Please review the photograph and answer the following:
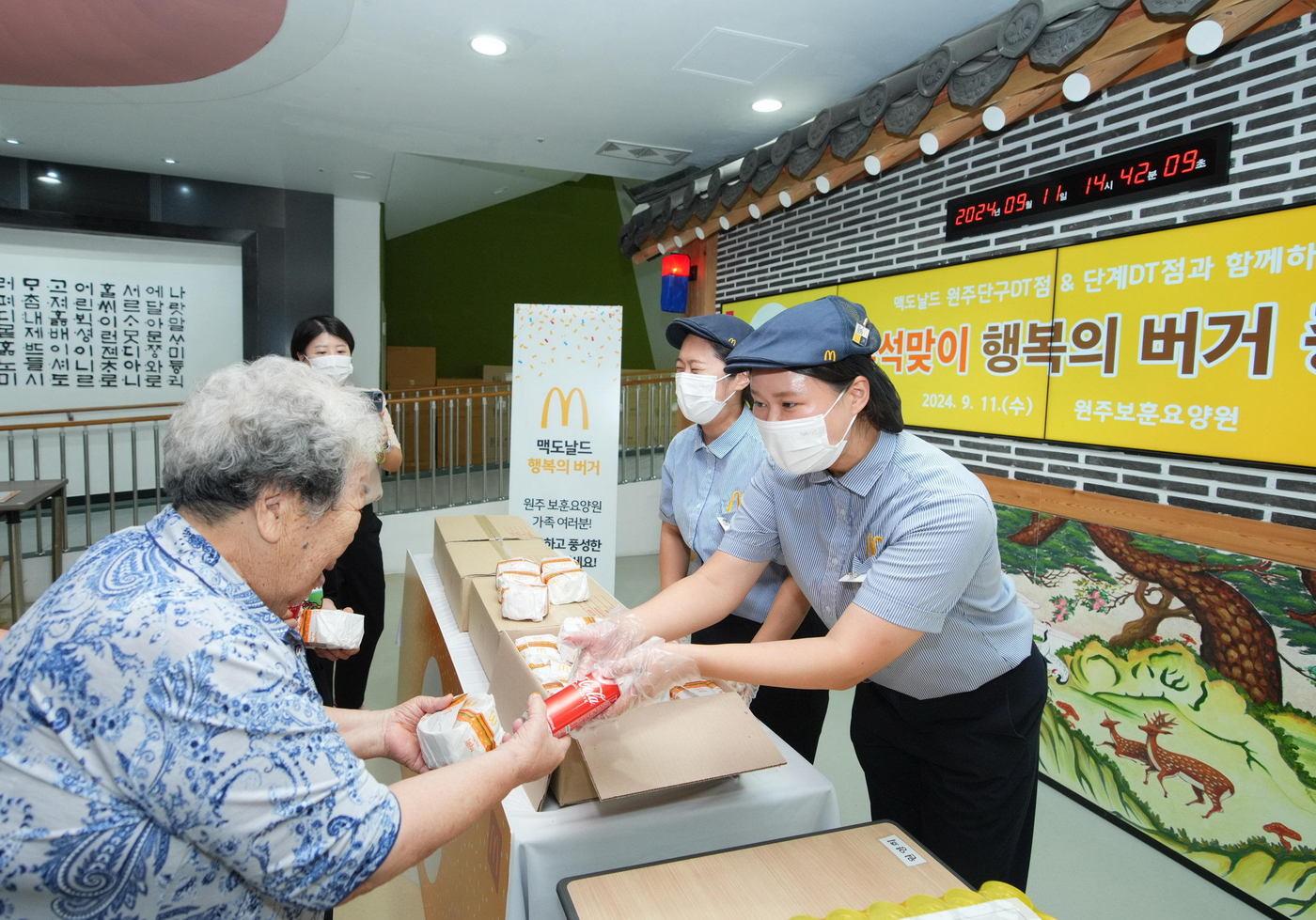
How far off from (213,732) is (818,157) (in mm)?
4236

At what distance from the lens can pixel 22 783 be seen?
74 centimetres

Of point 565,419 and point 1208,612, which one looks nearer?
point 1208,612

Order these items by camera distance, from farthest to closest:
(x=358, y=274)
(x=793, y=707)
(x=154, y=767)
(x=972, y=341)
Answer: (x=358, y=274)
(x=972, y=341)
(x=793, y=707)
(x=154, y=767)

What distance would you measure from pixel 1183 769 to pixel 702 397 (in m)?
2.01

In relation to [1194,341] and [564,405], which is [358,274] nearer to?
[564,405]

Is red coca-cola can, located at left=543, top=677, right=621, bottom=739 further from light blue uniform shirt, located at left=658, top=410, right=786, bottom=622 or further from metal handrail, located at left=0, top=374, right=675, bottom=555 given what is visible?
metal handrail, located at left=0, top=374, right=675, bottom=555

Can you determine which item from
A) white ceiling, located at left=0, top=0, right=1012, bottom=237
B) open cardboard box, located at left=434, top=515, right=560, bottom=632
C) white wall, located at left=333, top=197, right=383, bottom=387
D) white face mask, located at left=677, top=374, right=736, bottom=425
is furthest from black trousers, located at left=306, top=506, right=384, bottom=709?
white wall, located at left=333, top=197, right=383, bottom=387

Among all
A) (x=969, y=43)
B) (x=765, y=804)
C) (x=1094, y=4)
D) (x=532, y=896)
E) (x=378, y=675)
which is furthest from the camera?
(x=378, y=675)

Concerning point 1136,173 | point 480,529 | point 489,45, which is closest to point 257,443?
point 480,529

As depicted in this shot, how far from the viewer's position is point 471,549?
2371 millimetres

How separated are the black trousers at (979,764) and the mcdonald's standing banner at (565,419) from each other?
3.04 m

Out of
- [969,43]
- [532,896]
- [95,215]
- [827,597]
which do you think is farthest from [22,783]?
[95,215]

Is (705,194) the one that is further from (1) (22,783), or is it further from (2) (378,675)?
(1) (22,783)

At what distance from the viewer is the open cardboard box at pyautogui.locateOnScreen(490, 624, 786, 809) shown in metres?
1.23
